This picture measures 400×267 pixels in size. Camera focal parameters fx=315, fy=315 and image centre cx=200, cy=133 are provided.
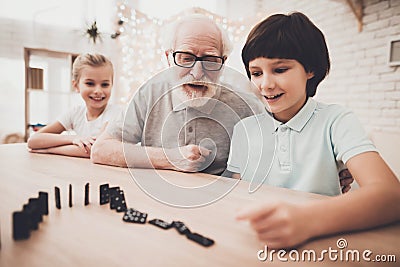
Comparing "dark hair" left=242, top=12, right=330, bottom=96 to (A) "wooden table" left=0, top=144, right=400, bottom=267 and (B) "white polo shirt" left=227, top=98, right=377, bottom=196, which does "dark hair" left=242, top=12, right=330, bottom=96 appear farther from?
(A) "wooden table" left=0, top=144, right=400, bottom=267

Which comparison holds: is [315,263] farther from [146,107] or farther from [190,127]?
[146,107]

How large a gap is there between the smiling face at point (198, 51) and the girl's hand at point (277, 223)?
542 mm

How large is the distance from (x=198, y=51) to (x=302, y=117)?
0.37 m

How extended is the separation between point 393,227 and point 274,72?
0.47 metres

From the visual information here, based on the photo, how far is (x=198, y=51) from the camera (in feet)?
3.21

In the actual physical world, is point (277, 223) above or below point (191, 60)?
below

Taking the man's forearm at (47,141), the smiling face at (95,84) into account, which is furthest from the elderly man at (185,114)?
the smiling face at (95,84)

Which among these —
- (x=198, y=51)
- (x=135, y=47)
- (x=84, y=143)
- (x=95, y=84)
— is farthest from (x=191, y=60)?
(x=135, y=47)

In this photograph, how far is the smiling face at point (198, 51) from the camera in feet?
3.01

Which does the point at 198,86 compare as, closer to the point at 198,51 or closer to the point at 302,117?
the point at 198,51

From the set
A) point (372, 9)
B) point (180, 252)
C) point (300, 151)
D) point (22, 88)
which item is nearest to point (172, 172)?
point (300, 151)

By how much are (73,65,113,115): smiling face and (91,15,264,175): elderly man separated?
57cm

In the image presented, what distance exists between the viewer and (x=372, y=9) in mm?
2943

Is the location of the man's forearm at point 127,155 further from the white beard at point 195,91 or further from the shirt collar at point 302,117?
the shirt collar at point 302,117
